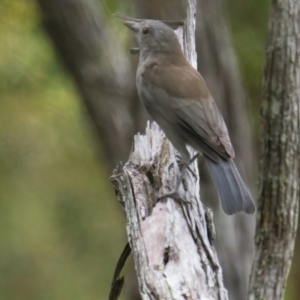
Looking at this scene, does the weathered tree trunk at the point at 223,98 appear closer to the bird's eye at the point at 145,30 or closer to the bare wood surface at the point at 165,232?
the bird's eye at the point at 145,30

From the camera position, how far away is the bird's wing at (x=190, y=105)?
3.39 metres

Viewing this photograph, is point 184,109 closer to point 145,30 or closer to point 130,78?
point 145,30

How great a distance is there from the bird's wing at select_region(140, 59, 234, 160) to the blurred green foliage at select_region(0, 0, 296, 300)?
220cm

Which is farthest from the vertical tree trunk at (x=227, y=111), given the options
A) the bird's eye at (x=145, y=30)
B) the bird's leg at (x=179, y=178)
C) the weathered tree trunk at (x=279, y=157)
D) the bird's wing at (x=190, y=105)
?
the bird's leg at (x=179, y=178)

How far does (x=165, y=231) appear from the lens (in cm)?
285

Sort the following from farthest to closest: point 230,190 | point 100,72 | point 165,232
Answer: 1. point 100,72
2. point 230,190
3. point 165,232

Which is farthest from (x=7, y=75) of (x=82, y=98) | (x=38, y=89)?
(x=82, y=98)

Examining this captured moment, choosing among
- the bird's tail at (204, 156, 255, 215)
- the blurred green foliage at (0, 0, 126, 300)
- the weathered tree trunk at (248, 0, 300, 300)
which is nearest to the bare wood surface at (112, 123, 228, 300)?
the bird's tail at (204, 156, 255, 215)

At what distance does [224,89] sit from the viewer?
5.76 meters

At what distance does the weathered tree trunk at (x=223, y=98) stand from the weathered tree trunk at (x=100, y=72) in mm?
432

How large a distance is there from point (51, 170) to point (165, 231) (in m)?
3.85

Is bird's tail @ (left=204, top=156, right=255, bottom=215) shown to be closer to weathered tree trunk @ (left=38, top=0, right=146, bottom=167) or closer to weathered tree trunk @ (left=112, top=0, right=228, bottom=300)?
weathered tree trunk @ (left=112, top=0, right=228, bottom=300)

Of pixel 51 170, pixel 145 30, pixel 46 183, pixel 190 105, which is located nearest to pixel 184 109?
pixel 190 105

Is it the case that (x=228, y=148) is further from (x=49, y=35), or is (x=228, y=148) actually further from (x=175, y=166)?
(x=49, y=35)
